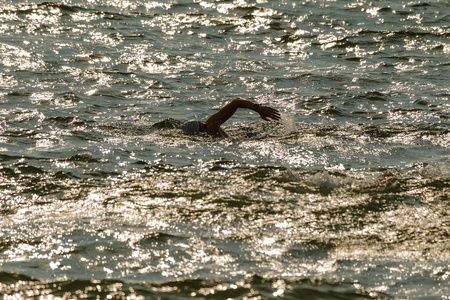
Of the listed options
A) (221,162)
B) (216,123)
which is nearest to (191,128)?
(216,123)

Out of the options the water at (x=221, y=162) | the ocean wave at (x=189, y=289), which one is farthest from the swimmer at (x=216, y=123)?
the ocean wave at (x=189, y=289)

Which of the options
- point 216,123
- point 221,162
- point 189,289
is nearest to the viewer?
point 189,289

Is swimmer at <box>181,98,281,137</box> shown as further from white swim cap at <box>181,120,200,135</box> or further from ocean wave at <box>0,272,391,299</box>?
ocean wave at <box>0,272,391,299</box>

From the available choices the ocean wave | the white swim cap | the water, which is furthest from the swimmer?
the ocean wave

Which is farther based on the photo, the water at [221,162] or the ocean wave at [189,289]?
the water at [221,162]

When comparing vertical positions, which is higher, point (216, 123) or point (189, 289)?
point (189, 289)

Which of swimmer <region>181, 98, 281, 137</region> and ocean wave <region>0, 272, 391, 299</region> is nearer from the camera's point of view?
ocean wave <region>0, 272, 391, 299</region>

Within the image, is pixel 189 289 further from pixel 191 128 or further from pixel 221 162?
pixel 191 128

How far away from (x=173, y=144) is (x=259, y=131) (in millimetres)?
1557

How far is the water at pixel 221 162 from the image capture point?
5.81 meters

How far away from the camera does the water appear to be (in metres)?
5.81

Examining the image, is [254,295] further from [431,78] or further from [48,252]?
[431,78]

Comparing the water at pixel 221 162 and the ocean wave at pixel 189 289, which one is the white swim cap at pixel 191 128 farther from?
the ocean wave at pixel 189 289

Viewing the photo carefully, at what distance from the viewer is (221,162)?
8945mm
